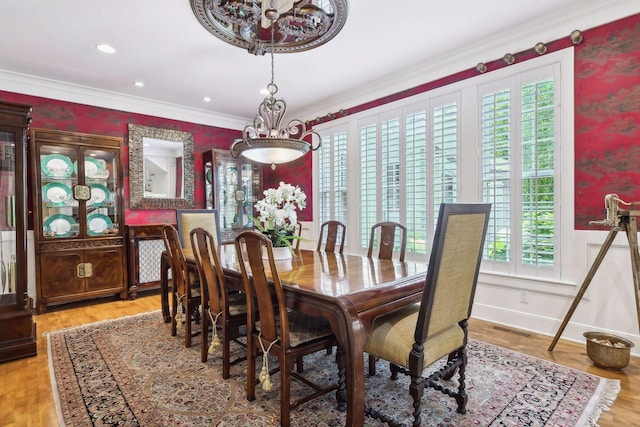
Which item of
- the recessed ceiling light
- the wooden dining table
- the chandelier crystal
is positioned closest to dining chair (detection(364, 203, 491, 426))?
the wooden dining table

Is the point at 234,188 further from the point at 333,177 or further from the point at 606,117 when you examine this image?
the point at 606,117

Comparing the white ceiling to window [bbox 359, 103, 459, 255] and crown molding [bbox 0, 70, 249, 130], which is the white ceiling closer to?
crown molding [bbox 0, 70, 249, 130]

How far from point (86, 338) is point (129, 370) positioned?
99 cm

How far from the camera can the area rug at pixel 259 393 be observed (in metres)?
1.80

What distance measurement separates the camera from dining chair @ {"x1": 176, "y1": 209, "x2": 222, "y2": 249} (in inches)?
140

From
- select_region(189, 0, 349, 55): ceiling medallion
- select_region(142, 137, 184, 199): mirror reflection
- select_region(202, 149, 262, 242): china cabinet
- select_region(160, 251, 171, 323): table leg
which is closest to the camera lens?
select_region(189, 0, 349, 55): ceiling medallion

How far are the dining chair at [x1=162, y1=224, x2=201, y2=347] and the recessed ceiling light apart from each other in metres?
1.86

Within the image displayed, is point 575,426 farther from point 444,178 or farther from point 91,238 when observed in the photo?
point 91,238

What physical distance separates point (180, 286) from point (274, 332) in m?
1.56

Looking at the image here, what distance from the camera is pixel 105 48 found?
3.20 metres

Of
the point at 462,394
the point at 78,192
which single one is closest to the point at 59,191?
the point at 78,192

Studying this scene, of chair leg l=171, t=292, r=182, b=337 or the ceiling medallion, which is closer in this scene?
the ceiling medallion

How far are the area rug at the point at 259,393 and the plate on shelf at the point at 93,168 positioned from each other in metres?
2.31

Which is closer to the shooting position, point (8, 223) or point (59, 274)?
point (8, 223)
